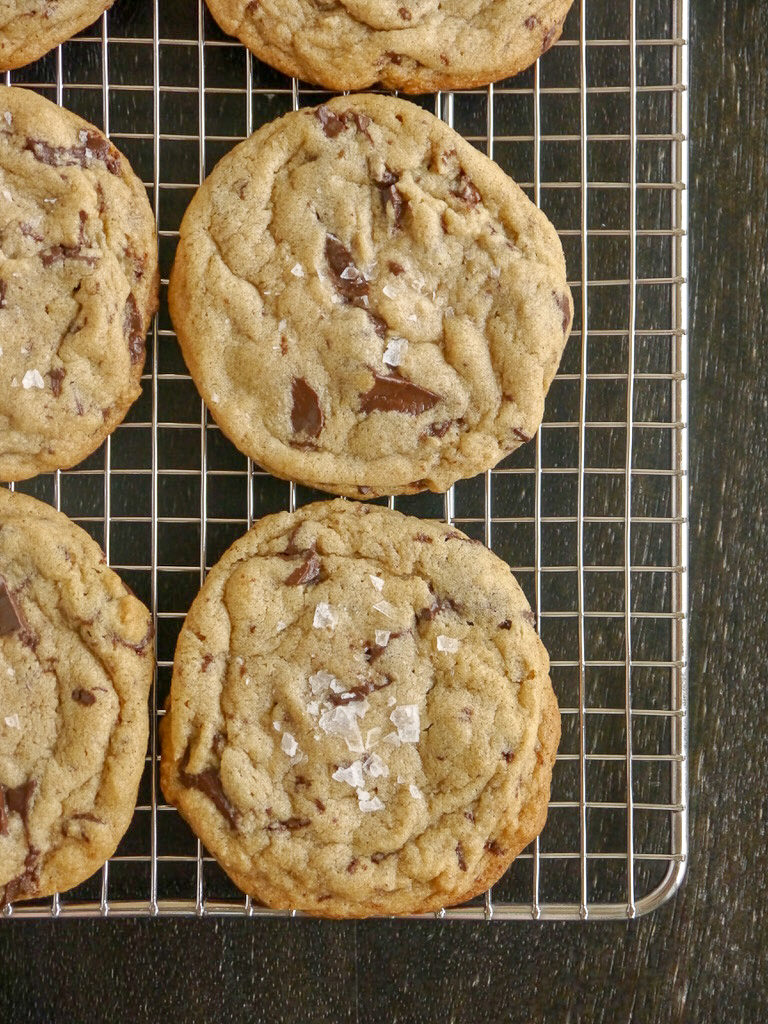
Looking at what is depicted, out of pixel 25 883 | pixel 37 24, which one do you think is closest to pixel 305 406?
pixel 37 24

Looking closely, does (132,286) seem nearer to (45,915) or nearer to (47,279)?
(47,279)

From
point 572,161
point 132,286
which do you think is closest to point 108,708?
point 132,286

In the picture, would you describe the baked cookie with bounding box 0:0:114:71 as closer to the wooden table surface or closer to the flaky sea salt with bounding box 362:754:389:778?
the wooden table surface

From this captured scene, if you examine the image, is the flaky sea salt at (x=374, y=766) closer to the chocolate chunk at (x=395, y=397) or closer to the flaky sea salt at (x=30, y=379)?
the chocolate chunk at (x=395, y=397)

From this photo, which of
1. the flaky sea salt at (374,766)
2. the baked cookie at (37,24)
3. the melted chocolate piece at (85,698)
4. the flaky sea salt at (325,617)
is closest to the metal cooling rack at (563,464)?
the baked cookie at (37,24)

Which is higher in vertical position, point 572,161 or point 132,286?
point 572,161

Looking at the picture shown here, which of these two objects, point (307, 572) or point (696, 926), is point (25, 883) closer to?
point (307, 572)

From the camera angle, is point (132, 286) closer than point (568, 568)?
Yes
